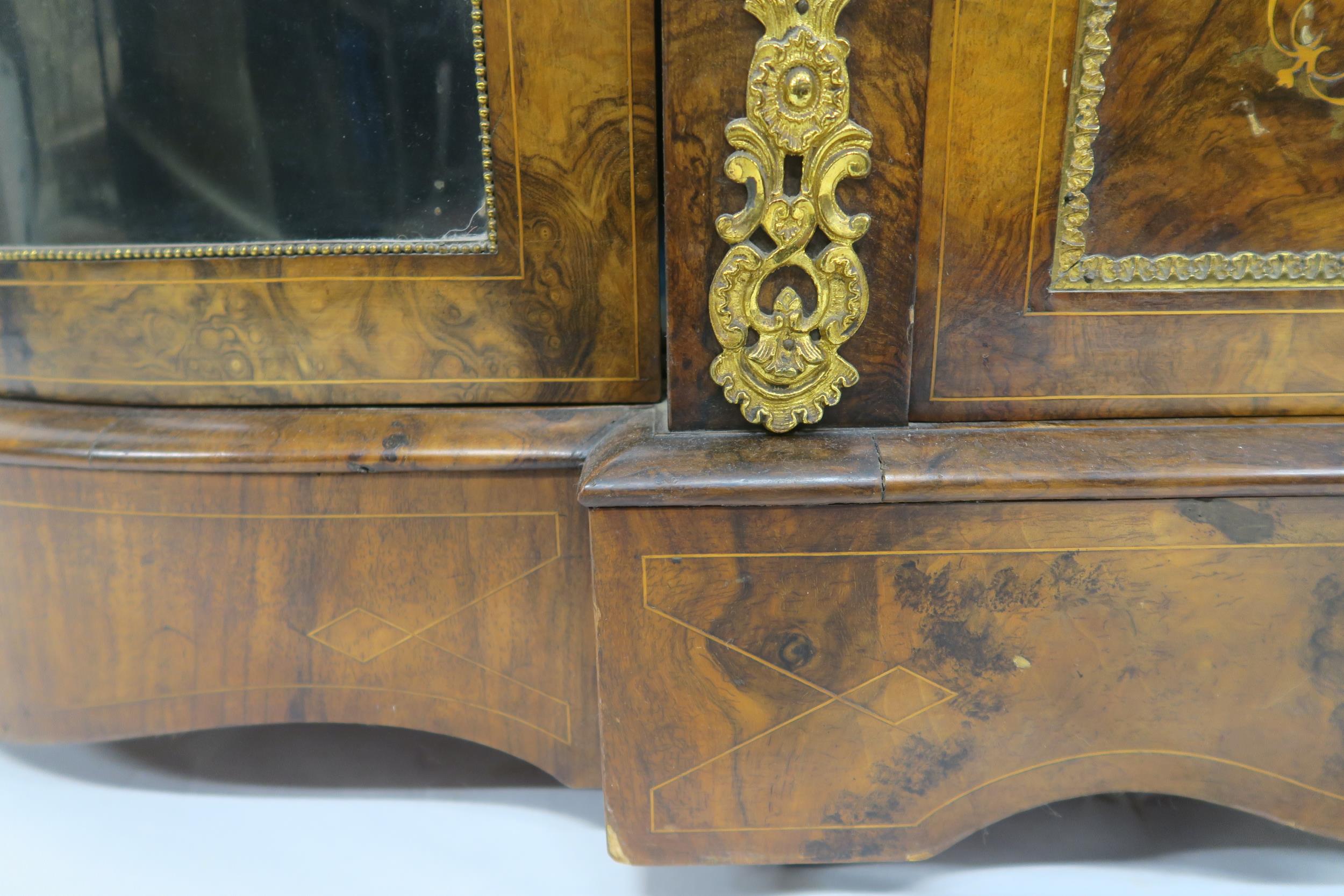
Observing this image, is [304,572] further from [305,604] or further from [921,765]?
[921,765]

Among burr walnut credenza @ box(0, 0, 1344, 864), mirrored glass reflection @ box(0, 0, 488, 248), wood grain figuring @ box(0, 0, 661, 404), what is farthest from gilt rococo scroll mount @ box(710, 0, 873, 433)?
mirrored glass reflection @ box(0, 0, 488, 248)

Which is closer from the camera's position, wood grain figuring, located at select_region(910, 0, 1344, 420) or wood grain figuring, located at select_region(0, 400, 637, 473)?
wood grain figuring, located at select_region(910, 0, 1344, 420)

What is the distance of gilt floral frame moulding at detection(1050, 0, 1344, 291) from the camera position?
60 centimetres

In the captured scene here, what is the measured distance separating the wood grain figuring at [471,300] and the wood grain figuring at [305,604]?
0.28 ft

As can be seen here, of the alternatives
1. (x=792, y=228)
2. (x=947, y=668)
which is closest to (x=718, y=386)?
(x=792, y=228)

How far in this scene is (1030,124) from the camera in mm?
616

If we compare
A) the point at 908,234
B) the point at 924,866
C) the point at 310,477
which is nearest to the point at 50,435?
the point at 310,477

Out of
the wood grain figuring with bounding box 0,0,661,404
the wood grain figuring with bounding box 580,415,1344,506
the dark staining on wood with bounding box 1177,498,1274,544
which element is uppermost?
the wood grain figuring with bounding box 0,0,661,404

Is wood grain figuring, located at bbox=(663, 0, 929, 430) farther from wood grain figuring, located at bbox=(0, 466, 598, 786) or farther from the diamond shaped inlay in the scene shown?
the diamond shaped inlay

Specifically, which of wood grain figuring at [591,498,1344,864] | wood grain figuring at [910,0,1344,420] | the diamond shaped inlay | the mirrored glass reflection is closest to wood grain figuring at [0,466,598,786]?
the diamond shaped inlay

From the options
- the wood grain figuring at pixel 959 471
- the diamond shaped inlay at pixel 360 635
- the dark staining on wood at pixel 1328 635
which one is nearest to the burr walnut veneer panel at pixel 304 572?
the diamond shaped inlay at pixel 360 635

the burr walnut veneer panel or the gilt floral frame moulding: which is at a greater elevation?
the gilt floral frame moulding

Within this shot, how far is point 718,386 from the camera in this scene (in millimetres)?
661

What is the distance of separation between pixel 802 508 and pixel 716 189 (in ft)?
0.76
